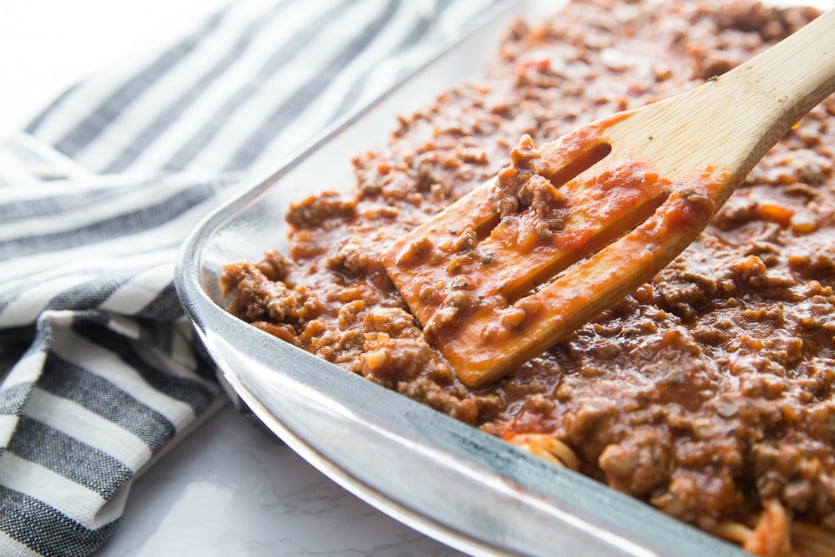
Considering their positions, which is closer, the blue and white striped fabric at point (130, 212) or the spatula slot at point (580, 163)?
the spatula slot at point (580, 163)

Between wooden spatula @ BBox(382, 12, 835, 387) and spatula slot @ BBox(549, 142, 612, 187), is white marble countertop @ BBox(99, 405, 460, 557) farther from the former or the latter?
spatula slot @ BBox(549, 142, 612, 187)

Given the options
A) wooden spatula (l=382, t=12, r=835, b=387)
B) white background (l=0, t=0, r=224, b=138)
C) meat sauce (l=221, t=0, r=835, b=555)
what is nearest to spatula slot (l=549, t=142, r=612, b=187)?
wooden spatula (l=382, t=12, r=835, b=387)

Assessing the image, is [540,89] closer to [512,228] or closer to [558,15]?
[558,15]

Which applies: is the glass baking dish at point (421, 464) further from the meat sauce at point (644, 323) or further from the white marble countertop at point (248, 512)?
the white marble countertop at point (248, 512)

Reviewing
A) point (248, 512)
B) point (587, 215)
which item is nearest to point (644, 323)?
point (587, 215)

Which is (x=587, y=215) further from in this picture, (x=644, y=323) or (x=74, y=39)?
(x=74, y=39)

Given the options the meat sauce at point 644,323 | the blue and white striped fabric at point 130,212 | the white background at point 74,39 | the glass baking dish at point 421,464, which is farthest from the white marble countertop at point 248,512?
the white background at point 74,39

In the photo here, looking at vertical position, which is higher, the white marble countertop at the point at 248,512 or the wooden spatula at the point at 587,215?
the wooden spatula at the point at 587,215
